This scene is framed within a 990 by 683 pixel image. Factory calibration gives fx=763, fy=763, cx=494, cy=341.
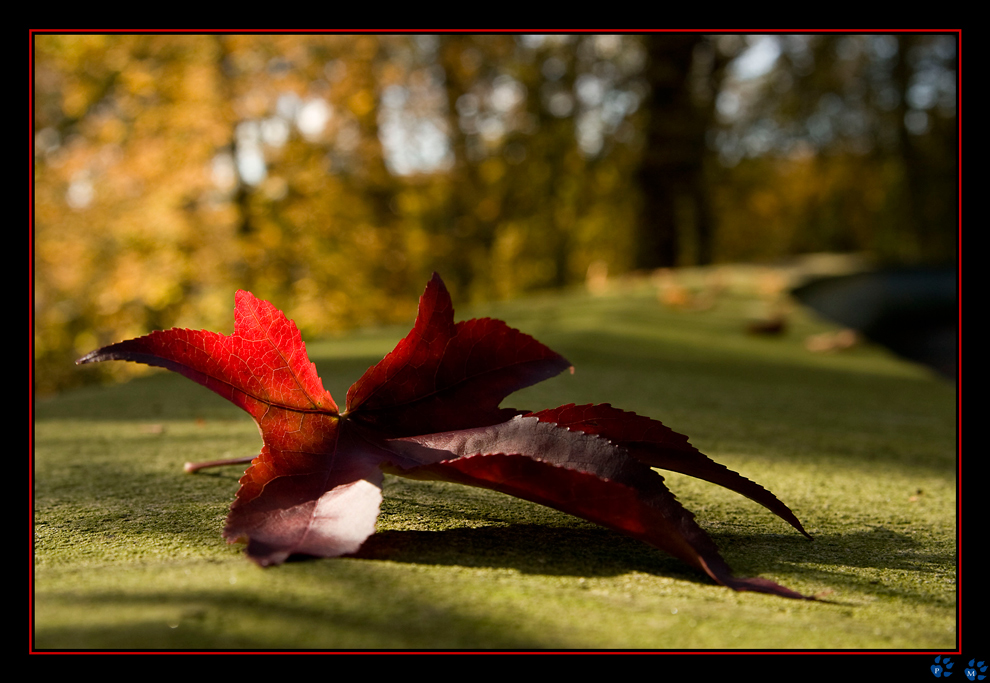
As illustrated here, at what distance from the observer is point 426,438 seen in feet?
2.22

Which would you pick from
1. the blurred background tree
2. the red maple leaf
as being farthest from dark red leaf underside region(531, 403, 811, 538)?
the blurred background tree

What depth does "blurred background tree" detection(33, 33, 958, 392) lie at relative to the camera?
7742mm

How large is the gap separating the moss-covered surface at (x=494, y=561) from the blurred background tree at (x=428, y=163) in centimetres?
561

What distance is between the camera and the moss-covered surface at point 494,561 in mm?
512

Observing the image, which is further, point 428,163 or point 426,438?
point 428,163

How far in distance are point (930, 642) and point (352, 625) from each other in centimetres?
42

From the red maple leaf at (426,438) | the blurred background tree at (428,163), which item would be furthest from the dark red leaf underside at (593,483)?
the blurred background tree at (428,163)

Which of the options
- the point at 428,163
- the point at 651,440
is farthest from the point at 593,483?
the point at 428,163

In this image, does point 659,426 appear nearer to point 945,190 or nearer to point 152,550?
point 152,550
